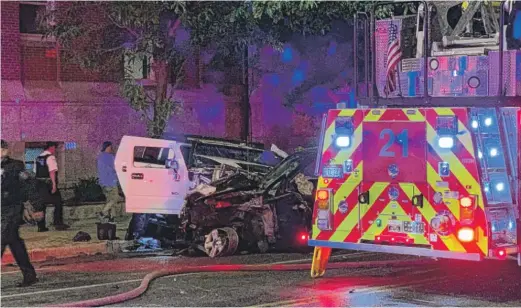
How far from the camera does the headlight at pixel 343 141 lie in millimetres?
9898

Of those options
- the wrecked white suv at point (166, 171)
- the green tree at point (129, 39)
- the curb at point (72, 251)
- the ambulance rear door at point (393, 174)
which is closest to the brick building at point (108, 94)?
the green tree at point (129, 39)

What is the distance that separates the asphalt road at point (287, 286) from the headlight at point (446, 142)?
61.6 inches

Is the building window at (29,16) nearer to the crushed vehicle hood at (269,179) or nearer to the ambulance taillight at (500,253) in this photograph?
the crushed vehicle hood at (269,179)

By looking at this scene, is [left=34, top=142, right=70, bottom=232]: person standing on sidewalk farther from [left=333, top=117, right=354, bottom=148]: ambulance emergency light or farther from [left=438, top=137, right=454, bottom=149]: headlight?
[left=438, top=137, right=454, bottom=149]: headlight

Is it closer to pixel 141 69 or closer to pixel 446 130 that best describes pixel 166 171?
pixel 446 130

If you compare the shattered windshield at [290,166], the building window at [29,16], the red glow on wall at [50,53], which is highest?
the building window at [29,16]

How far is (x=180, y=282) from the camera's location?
10.4 meters

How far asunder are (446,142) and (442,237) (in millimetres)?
963

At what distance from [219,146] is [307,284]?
453 cm

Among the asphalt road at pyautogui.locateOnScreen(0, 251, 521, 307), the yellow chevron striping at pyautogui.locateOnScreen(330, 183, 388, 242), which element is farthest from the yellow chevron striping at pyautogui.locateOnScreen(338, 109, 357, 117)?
the asphalt road at pyautogui.locateOnScreen(0, 251, 521, 307)

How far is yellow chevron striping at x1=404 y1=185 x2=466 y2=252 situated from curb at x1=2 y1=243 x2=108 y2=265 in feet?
18.8

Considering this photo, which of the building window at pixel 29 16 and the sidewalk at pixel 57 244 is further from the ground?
the building window at pixel 29 16

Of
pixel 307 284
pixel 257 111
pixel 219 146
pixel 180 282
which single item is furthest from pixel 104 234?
pixel 257 111

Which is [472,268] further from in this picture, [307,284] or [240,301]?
[240,301]
